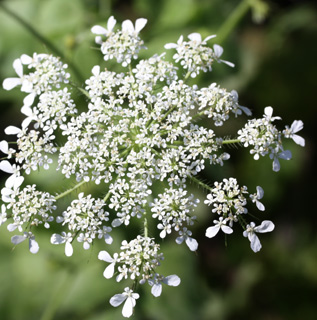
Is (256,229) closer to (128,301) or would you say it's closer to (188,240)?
(188,240)

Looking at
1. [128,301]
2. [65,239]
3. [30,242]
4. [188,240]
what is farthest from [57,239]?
[188,240]

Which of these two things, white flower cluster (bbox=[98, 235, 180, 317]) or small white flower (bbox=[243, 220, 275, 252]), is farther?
small white flower (bbox=[243, 220, 275, 252])

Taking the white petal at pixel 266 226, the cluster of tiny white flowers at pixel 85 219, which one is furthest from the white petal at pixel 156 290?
the white petal at pixel 266 226

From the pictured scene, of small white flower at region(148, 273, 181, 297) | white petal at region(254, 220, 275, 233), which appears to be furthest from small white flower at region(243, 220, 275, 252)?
small white flower at region(148, 273, 181, 297)

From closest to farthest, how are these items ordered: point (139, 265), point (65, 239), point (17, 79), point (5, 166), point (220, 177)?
point (139, 265) → point (65, 239) → point (5, 166) → point (17, 79) → point (220, 177)

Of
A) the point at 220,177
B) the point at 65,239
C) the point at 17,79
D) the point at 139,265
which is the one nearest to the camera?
the point at 139,265

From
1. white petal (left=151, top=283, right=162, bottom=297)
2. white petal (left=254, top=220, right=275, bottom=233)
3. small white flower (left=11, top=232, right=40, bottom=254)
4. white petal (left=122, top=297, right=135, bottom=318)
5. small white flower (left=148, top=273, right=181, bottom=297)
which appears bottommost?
white petal (left=122, top=297, right=135, bottom=318)

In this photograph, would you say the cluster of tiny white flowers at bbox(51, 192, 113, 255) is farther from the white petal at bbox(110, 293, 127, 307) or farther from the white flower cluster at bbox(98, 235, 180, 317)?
the white petal at bbox(110, 293, 127, 307)

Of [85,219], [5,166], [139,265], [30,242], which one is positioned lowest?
[139,265]

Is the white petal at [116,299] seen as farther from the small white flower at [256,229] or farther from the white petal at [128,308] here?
the small white flower at [256,229]

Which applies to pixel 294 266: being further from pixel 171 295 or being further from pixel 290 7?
pixel 290 7
